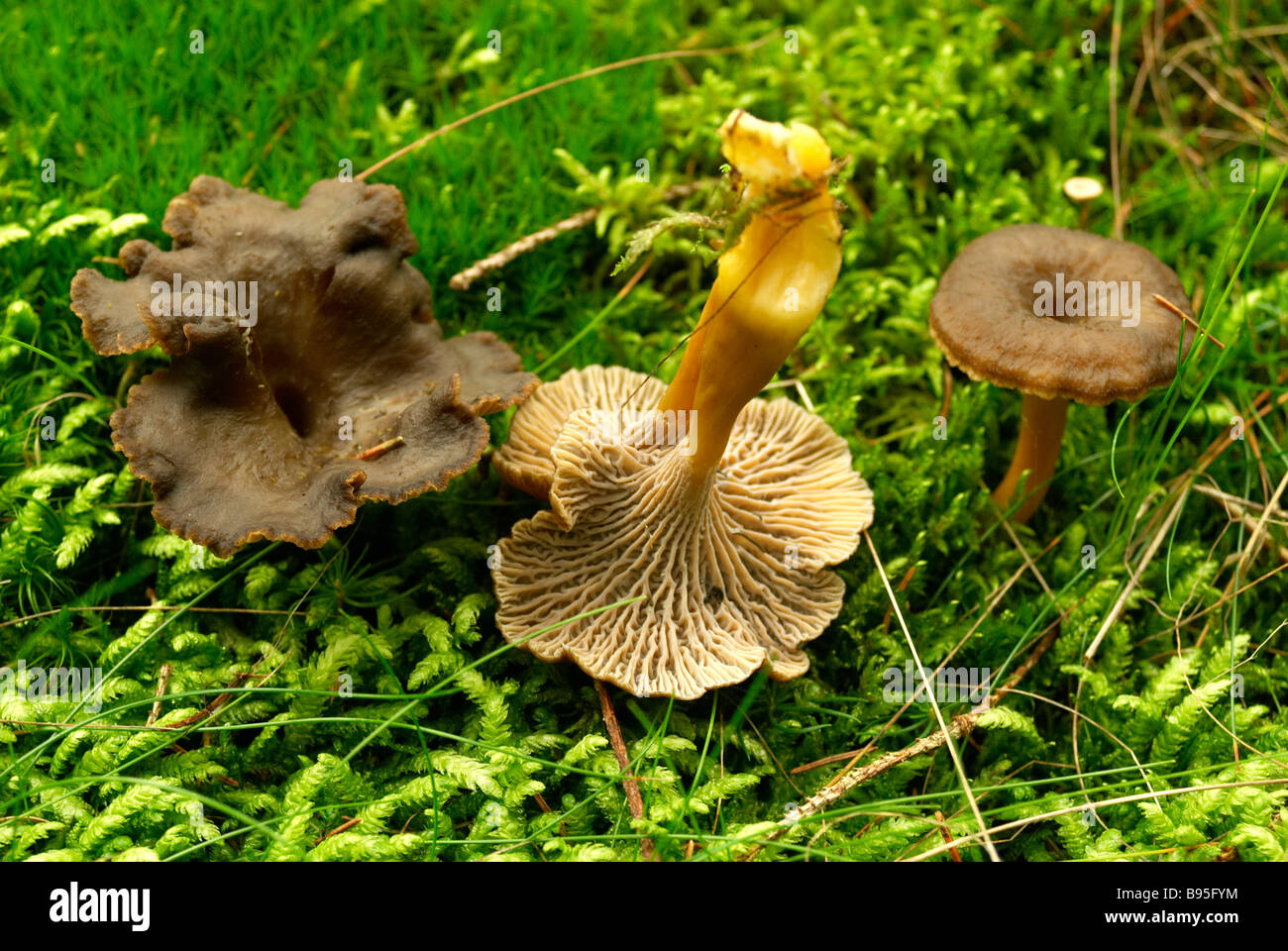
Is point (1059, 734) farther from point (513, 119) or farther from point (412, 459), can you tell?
point (513, 119)

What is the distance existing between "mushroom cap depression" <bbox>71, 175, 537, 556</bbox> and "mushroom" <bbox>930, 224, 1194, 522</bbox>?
4.28 feet

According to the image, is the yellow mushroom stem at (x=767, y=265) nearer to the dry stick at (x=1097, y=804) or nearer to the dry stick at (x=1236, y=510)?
the dry stick at (x=1097, y=804)

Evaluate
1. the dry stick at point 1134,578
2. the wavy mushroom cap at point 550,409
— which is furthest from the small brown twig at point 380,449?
the dry stick at point 1134,578

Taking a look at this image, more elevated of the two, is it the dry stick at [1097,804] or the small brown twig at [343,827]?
the dry stick at [1097,804]

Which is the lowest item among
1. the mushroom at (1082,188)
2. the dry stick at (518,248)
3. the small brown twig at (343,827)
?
the small brown twig at (343,827)

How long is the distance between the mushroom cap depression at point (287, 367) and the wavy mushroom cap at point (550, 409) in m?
0.17

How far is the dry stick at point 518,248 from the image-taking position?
3.17m

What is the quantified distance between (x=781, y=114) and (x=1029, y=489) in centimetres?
178

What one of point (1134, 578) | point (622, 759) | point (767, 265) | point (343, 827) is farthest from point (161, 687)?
point (1134, 578)

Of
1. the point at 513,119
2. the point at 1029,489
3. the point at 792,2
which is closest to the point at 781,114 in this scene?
the point at 792,2

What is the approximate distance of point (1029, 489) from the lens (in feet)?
10.3

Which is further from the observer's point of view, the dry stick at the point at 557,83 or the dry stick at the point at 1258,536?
the dry stick at the point at 557,83

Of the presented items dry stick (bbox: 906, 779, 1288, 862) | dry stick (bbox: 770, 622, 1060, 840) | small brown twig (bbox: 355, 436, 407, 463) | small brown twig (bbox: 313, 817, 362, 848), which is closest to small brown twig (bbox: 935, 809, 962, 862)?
dry stick (bbox: 906, 779, 1288, 862)

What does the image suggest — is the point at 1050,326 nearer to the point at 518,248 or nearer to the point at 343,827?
the point at 518,248
